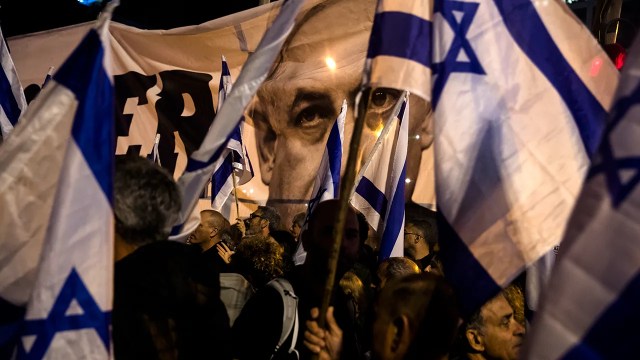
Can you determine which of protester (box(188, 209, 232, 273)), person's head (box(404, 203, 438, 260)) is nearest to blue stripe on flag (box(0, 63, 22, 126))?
protester (box(188, 209, 232, 273))

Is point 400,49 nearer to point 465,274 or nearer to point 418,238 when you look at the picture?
point 465,274

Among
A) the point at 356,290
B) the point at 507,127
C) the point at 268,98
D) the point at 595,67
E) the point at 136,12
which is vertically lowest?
the point at 356,290

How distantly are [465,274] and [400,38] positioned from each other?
2.93 ft

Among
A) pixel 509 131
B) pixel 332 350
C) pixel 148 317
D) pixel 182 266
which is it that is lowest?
pixel 332 350

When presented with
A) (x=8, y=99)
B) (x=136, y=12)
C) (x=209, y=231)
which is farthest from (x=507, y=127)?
(x=136, y=12)

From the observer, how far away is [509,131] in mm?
2432

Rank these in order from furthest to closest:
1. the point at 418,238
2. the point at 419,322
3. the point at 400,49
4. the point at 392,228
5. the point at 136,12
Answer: the point at 136,12
the point at 418,238
the point at 392,228
the point at 400,49
the point at 419,322

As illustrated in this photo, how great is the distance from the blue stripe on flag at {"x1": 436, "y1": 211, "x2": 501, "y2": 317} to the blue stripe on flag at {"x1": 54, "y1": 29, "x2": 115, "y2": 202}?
3.78 ft

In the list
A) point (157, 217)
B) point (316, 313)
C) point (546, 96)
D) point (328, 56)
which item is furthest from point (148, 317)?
point (328, 56)

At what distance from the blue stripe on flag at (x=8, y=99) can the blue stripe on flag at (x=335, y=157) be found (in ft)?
7.52

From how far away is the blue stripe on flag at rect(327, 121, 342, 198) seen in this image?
523 centimetres

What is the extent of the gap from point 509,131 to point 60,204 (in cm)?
154

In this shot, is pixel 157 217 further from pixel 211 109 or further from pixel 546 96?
pixel 211 109

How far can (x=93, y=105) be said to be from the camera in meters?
2.25
